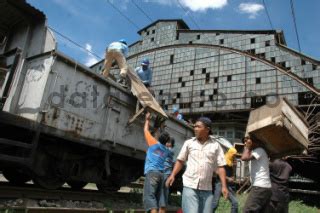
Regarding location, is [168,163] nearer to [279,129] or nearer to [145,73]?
[279,129]

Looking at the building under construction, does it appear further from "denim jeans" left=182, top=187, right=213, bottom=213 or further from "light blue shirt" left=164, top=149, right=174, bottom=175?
"denim jeans" left=182, top=187, right=213, bottom=213

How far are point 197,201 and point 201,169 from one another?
373 mm

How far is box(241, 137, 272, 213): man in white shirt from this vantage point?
13.9 ft

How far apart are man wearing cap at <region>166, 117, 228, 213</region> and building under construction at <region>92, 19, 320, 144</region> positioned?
17290 mm

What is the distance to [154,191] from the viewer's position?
4.79m

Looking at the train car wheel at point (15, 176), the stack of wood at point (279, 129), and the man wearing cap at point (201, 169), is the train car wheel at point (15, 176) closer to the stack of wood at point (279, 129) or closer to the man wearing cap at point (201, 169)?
the man wearing cap at point (201, 169)

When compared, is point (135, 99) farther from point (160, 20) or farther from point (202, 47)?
point (160, 20)

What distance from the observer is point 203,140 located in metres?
3.83

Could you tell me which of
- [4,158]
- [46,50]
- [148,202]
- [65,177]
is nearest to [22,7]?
[46,50]

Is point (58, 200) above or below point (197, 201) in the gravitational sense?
below

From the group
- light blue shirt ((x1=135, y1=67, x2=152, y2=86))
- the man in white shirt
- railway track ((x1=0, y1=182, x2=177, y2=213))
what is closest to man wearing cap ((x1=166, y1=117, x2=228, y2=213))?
the man in white shirt

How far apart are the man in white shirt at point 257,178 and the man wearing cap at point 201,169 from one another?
818mm

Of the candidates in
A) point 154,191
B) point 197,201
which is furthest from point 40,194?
point 197,201

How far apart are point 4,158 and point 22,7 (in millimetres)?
3208
